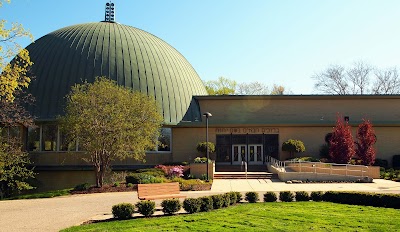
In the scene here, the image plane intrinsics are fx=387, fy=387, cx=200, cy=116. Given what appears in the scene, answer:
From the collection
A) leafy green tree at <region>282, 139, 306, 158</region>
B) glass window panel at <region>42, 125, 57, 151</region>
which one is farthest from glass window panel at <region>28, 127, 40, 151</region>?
leafy green tree at <region>282, 139, 306, 158</region>

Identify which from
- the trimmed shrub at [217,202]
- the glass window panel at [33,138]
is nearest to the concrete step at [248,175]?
the glass window panel at [33,138]

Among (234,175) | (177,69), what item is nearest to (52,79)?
(177,69)

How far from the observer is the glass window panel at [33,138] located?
3080 cm

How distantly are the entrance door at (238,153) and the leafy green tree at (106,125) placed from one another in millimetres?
Result: 13622

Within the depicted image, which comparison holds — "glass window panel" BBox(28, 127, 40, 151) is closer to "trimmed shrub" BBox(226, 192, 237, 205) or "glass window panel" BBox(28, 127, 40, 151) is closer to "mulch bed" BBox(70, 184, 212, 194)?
"mulch bed" BBox(70, 184, 212, 194)

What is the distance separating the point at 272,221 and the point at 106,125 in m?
13.0

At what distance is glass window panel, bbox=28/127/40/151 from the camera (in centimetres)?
3080

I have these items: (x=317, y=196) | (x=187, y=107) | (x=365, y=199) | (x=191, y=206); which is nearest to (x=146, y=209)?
(x=191, y=206)

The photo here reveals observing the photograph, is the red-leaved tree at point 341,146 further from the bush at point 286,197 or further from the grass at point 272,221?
the grass at point 272,221

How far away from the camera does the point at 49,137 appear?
30.9 m

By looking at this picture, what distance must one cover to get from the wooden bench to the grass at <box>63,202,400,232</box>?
2.66 m

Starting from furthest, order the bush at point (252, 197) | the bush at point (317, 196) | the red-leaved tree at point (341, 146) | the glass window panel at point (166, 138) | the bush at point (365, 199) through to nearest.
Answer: the glass window panel at point (166, 138) < the red-leaved tree at point (341, 146) < the bush at point (317, 196) < the bush at point (252, 197) < the bush at point (365, 199)

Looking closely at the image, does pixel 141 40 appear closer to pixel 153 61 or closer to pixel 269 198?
pixel 153 61

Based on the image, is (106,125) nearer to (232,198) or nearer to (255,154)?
(232,198)
